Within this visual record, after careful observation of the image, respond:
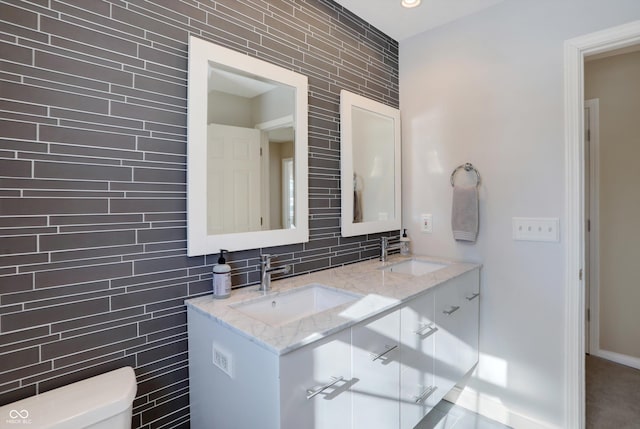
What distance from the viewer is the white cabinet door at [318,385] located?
0.92m

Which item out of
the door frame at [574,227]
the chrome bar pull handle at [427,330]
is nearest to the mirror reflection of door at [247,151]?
the chrome bar pull handle at [427,330]

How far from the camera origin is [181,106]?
1.28m

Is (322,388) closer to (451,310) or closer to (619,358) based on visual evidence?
(451,310)

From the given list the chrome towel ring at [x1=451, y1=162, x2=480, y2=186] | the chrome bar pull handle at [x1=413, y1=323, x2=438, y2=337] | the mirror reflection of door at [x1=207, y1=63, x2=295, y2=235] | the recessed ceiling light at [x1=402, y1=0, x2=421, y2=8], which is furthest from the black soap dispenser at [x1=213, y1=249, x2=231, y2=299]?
the recessed ceiling light at [x1=402, y1=0, x2=421, y2=8]

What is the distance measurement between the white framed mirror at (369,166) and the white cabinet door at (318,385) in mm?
968

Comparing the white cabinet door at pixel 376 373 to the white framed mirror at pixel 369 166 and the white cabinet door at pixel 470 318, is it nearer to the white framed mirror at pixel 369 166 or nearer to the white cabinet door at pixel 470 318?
the white cabinet door at pixel 470 318

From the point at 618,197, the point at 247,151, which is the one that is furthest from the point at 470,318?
the point at 618,197

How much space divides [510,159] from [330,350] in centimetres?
157

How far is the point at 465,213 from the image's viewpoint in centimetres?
200

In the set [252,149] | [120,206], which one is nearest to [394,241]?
[252,149]

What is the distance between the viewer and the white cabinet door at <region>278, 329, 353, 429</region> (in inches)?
36.1

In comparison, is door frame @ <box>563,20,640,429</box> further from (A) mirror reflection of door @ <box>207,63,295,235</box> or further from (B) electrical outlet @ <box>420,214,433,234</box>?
(A) mirror reflection of door @ <box>207,63,295,235</box>

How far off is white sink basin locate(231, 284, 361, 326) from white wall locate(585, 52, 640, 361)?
99.8 inches

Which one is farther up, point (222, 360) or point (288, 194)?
point (288, 194)
